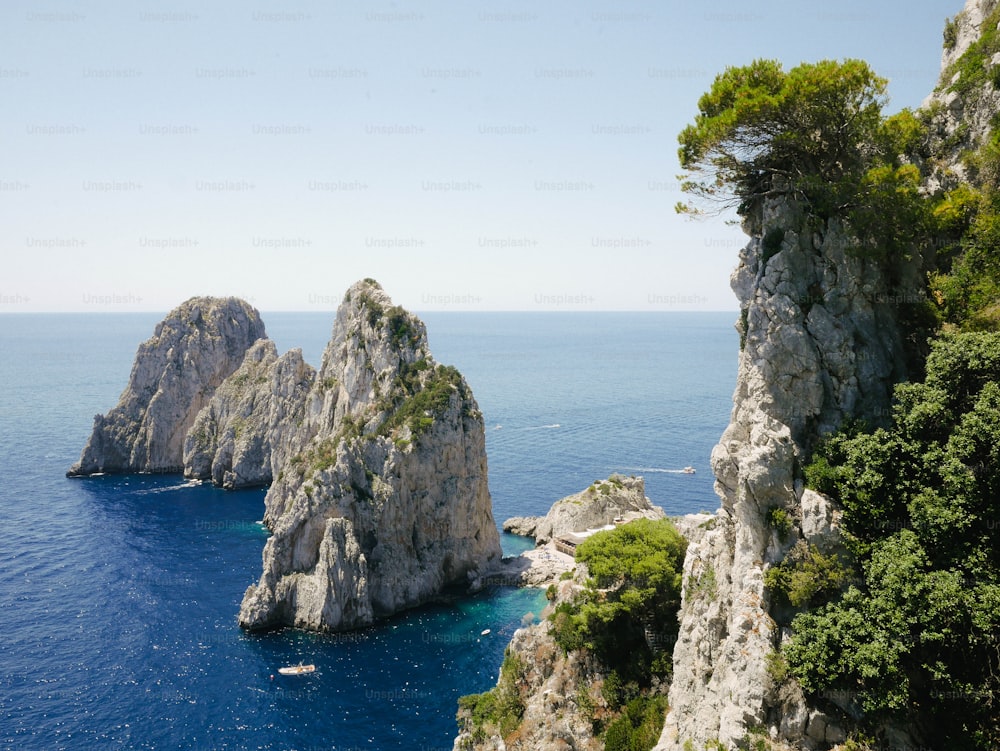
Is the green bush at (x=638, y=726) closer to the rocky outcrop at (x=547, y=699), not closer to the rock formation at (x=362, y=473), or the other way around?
the rocky outcrop at (x=547, y=699)

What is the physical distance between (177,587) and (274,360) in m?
Result: 57.6

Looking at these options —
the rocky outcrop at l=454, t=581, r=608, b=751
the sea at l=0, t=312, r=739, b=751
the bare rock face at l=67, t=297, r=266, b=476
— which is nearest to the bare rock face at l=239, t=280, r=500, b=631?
the sea at l=0, t=312, r=739, b=751

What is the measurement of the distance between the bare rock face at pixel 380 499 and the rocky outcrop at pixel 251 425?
21.6 m

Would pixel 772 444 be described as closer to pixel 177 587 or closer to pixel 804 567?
pixel 804 567

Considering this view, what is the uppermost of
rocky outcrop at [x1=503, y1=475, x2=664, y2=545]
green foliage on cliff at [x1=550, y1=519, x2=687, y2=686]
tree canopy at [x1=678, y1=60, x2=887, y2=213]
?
tree canopy at [x1=678, y1=60, x2=887, y2=213]

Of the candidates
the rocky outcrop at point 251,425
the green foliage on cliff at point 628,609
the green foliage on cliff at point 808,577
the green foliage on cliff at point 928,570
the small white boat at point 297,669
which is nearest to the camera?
the green foliage on cliff at point 928,570

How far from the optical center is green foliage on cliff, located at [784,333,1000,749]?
20906 millimetres

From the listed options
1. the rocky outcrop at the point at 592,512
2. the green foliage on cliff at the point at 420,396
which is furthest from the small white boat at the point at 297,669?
the rocky outcrop at the point at 592,512

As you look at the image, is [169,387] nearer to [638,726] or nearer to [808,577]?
[638,726]

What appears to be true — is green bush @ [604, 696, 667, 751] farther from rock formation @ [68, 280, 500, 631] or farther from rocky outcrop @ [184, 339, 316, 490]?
rocky outcrop @ [184, 339, 316, 490]

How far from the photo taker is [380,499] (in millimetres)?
67188

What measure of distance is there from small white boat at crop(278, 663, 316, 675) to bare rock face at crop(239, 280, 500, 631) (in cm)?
623

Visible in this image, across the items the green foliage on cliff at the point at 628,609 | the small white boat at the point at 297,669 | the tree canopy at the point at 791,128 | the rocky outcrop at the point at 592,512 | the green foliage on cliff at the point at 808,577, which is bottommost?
the small white boat at the point at 297,669

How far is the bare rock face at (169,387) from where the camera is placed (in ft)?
368
